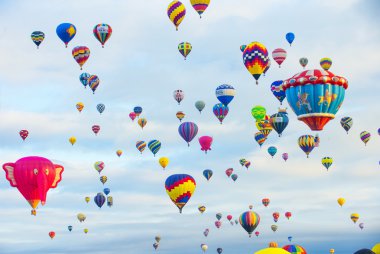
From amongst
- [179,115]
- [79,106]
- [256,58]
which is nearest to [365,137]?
[179,115]

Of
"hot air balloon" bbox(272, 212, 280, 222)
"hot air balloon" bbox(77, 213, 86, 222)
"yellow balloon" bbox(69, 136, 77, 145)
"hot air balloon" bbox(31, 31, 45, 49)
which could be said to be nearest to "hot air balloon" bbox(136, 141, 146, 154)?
"yellow balloon" bbox(69, 136, 77, 145)

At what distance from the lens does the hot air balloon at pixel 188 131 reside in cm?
6719

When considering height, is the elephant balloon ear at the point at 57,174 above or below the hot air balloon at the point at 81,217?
below

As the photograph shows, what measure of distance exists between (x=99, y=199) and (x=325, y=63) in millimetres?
31137

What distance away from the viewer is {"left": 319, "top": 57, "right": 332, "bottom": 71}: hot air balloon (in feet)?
231

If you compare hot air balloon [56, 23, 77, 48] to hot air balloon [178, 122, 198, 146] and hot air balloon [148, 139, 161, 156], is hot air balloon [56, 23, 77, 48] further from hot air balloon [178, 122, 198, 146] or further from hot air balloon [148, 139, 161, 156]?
hot air balloon [148, 139, 161, 156]

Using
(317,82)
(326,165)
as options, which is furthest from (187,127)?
(317,82)

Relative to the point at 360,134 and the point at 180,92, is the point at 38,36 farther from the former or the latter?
the point at 360,134

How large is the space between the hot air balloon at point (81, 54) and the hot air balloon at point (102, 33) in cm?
234

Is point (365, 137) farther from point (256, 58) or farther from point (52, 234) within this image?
point (52, 234)

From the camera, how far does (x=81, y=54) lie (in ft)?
222

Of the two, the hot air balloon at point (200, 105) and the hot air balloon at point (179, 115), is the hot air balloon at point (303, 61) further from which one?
the hot air balloon at point (179, 115)

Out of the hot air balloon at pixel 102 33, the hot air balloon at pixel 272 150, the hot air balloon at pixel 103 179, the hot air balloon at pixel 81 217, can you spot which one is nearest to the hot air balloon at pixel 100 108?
the hot air balloon at pixel 103 179

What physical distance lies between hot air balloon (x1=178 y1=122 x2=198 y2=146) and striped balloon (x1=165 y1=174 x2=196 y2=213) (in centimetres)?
837
